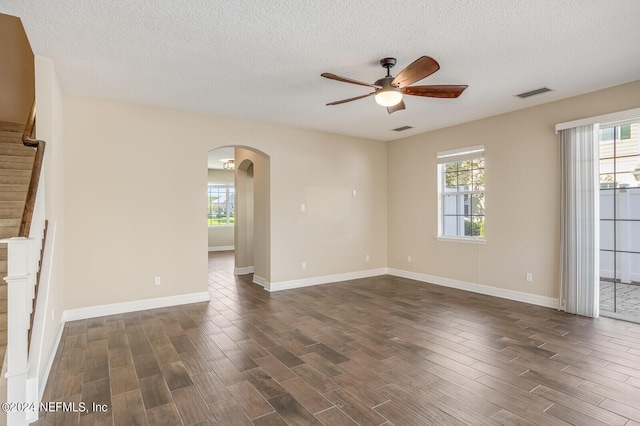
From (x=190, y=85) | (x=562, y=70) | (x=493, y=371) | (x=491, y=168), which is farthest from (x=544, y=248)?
(x=190, y=85)

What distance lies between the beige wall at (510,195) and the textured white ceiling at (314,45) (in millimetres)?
346

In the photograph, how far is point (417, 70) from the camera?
2859 mm

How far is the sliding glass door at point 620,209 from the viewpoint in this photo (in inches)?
164

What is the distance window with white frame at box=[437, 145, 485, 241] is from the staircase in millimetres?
5941

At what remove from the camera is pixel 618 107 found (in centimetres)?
402

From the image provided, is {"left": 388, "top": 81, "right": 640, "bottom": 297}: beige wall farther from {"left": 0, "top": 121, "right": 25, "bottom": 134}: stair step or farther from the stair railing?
{"left": 0, "top": 121, "right": 25, "bottom": 134}: stair step

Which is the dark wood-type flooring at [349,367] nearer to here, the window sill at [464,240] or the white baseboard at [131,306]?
A: the white baseboard at [131,306]

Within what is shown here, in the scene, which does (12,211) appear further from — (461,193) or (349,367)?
(461,193)

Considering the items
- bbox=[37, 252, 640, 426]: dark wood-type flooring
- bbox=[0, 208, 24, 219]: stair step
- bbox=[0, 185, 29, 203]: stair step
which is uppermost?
bbox=[0, 185, 29, 203]: stair step

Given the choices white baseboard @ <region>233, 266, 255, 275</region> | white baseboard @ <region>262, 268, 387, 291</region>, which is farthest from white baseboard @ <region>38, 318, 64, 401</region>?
white baseboard @ <region>233, 266, 255, 275</region>

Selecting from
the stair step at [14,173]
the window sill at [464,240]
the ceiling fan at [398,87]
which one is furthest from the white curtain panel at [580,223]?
the stair step at [14,173]

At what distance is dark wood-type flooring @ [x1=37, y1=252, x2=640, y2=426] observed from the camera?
2.23m

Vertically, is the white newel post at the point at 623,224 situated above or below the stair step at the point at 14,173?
below

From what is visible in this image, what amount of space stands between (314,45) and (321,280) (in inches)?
167
